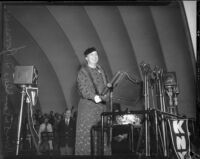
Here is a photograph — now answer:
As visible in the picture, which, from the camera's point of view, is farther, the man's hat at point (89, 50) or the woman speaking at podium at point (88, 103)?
the man's hat at point (89, 50)

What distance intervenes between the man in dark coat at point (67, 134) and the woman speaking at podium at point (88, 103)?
0.14 m

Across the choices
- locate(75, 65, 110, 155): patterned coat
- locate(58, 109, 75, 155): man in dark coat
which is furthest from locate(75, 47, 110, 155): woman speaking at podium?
locate(58, 109, 75, 155): man in dark coat

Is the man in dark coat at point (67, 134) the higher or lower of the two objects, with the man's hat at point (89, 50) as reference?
lower

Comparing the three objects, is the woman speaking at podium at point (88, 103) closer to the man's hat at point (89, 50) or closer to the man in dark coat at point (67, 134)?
the man in dark coat at point (67, 134)

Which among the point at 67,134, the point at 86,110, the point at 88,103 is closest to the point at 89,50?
the point at 88,103

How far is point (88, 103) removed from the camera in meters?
7.36

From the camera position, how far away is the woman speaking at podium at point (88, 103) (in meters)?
7.24

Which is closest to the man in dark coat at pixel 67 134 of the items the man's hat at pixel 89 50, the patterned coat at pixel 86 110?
the patterned coat at pixel 86 110

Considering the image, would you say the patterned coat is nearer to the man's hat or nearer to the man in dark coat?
the man in dark coat

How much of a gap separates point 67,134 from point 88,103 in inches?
28.1

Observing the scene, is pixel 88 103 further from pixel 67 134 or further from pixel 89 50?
pixel 89 50

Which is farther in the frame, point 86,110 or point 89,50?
point 89,50

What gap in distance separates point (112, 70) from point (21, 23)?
2.05 m

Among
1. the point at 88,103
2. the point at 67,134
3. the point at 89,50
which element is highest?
the point at 89,50
